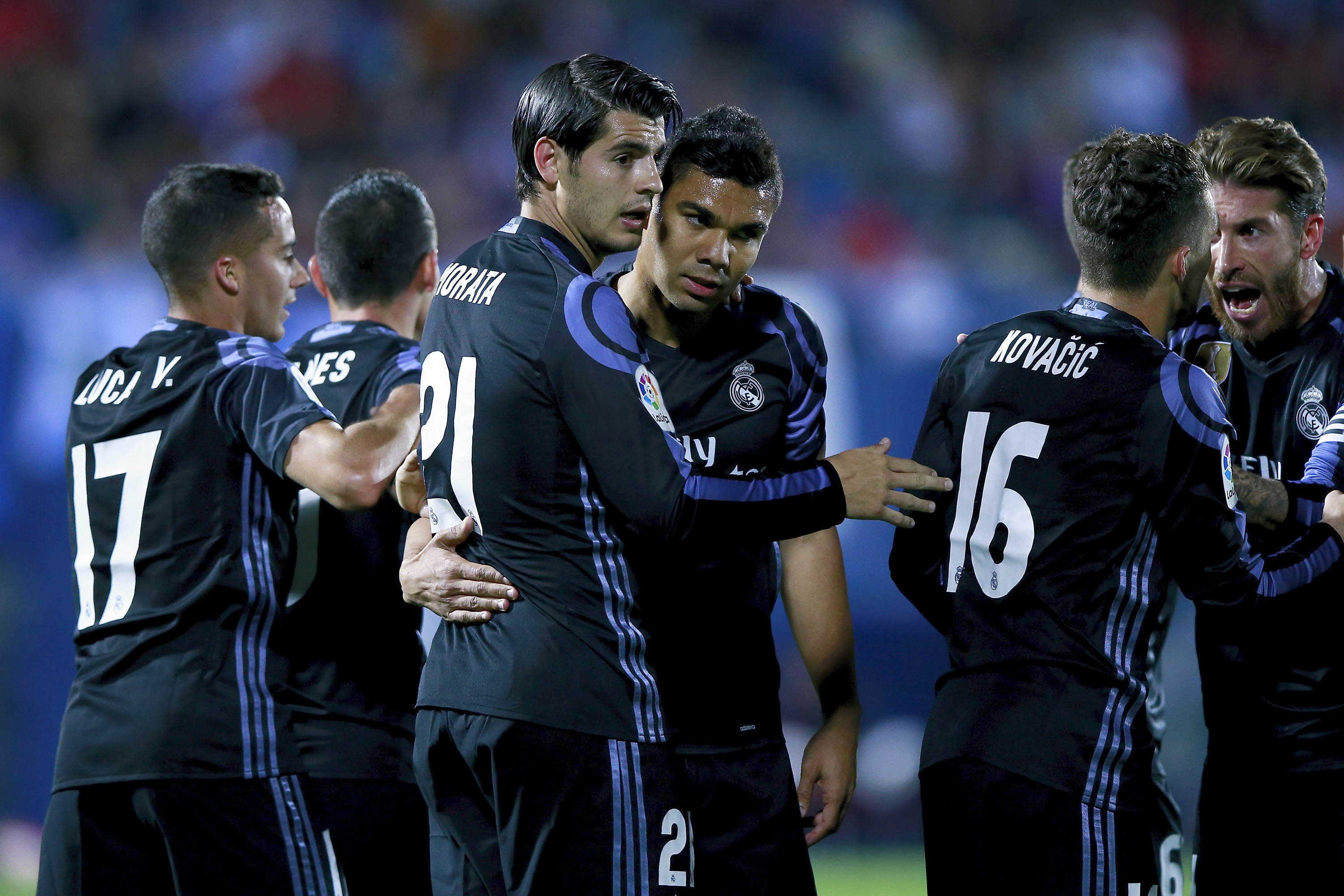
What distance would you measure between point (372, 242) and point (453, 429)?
1769 mm

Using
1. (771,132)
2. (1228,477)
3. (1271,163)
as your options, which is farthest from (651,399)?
(771,132)

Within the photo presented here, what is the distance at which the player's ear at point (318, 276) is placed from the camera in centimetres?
470

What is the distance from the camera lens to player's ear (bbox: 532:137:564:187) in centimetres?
315

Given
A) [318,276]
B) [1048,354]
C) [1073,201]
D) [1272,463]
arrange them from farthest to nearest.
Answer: [318,276]
[1272,463]
[1073,201]
[1048,354]

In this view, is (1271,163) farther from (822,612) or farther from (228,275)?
(228,275)

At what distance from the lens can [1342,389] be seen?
3877mm

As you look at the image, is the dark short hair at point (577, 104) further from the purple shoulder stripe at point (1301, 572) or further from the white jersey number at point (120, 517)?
the purple shoulder stripe at point (1301, 572)

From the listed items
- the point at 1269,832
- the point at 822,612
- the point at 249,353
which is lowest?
the point at 1269,832

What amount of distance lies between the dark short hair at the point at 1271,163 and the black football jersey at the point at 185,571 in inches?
106

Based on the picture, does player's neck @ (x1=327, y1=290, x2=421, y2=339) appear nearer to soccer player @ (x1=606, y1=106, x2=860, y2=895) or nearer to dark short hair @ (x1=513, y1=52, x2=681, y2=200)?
soccer player @ (x1=606, y1=106, x2=860, y2=895)

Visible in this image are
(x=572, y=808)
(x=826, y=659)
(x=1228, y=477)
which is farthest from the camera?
(x=826, y=659)

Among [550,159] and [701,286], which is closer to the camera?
[550,159]

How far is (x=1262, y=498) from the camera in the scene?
358 cm

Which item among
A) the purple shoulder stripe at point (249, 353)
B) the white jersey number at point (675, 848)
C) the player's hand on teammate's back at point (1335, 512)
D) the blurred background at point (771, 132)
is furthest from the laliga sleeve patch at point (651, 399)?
the blurred background at point (771, 132)
